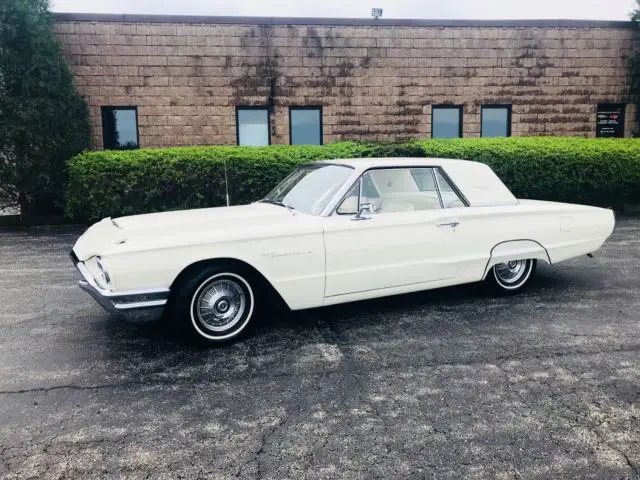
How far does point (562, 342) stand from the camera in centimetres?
440

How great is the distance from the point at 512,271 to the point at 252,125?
866 centimetres

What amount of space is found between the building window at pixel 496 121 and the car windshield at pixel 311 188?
9.38 m

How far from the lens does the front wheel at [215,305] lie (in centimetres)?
417

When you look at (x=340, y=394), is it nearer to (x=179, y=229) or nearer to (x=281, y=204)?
(x=179, y=229)

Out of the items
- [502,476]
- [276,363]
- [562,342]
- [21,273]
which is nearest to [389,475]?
[502,476]

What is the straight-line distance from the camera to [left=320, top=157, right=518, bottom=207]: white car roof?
5305mm

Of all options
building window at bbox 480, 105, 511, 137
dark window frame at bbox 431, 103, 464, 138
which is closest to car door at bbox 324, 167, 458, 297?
dark window frame at bbox 431, 103, 464, 138

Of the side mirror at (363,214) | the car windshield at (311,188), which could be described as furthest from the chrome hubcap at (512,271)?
the car windshield at (311,188)

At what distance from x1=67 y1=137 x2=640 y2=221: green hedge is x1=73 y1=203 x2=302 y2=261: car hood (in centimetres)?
559

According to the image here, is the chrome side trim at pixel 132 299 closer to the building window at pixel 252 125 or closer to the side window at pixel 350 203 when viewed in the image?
the side window at pixel 350 203

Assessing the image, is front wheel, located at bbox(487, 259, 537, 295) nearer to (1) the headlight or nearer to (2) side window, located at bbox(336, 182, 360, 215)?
(2) side window, located at bbox(336, 182, 360, 215)

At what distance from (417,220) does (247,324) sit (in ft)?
5.84

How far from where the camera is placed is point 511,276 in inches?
229

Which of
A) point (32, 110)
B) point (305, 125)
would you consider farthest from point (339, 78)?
point (32, 110)
